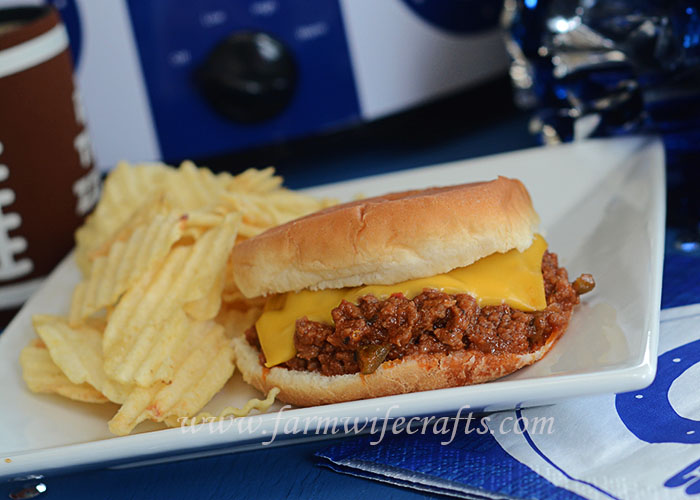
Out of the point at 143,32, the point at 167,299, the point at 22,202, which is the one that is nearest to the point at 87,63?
the point at 143,32

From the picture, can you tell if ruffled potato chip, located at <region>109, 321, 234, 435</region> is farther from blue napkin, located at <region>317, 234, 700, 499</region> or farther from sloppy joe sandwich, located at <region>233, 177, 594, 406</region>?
blue napkin, located at <region>317, 234, 700, 499</region>

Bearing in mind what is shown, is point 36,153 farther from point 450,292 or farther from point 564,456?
point 564,456

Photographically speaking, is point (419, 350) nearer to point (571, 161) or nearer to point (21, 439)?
point (21, 439)

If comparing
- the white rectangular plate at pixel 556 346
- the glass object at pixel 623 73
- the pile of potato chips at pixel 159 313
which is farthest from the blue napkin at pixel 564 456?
the glass object at pixel 623 73

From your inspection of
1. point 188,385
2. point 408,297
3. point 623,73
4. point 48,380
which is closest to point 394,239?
point 408,297

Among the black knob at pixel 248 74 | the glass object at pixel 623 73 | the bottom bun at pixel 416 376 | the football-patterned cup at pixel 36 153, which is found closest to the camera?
the bottom bun at pixel 416 376

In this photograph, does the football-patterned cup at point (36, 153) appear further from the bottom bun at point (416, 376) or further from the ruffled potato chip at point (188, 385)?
the bottom bun at point (416, 376)
